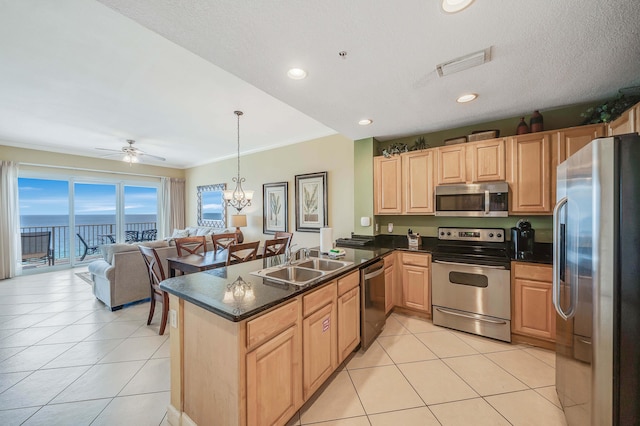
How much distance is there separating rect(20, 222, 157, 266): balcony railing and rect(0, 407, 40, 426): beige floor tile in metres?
5.82

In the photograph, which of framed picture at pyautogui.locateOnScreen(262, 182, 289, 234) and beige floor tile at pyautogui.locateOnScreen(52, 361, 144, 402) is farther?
framed picture at pyautogui.locateOnScreen(262, 182, 289, 234)

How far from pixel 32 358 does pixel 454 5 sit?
4.42m

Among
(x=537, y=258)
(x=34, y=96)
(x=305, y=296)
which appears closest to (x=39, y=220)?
(x=34, y=96)

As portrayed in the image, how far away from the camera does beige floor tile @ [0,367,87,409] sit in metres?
1.73

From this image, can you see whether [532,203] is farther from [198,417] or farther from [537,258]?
[198,417]

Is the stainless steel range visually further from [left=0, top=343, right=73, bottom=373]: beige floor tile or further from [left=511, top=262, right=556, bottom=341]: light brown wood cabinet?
[left=0, top=343, right=73, bottom=373]: beige floor tile

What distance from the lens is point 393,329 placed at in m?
2.81

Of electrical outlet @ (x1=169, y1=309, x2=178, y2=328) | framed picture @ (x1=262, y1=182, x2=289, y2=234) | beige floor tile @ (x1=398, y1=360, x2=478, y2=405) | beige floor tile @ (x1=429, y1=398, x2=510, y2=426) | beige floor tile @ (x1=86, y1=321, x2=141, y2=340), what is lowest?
beige floor tile @ (x1=429, y1=398, x2=510, y2=426)

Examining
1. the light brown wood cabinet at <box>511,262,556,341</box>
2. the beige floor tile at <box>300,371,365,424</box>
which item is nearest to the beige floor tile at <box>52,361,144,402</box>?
the beige floor tile at <box>300,371,365,424</box>

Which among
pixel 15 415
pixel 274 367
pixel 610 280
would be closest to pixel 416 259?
pixel 610 280

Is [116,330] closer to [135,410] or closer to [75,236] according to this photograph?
[135,410]

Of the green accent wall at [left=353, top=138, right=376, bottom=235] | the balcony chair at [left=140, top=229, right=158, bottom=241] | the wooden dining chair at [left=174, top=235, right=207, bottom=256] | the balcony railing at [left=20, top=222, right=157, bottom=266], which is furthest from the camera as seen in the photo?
the balcony chair at [left=140, top=229, right=158, bottom=241]

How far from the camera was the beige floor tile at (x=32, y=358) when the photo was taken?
2107 millimetres

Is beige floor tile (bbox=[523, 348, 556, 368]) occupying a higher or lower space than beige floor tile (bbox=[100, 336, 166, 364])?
lower
